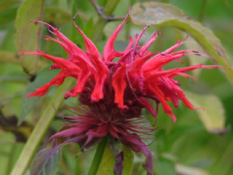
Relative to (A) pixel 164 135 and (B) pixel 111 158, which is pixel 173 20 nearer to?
(B) pixel 111 158

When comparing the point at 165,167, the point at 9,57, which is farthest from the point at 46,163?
the point at 9,57

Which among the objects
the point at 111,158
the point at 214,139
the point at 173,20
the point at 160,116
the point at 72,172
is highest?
the point at 173,20

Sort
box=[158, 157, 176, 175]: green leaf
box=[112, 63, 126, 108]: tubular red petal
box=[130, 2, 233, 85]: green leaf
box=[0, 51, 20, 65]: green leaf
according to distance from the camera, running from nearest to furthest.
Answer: box=[112, 63, 126, 108]: tubular red petal, box=[130, 2, 233, 85]: green leaf, box=[158, 157, 176, 175]: green leaf, box=[0, 51, 20, 65]: green leaf

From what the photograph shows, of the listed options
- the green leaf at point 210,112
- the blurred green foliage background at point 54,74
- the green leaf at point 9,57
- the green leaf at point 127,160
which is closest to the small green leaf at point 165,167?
the blurred green foliage background at point 54,74

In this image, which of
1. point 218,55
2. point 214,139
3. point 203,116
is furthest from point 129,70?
point 214,139

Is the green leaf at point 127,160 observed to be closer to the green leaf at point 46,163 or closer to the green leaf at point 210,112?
the green leaf at point 46,163

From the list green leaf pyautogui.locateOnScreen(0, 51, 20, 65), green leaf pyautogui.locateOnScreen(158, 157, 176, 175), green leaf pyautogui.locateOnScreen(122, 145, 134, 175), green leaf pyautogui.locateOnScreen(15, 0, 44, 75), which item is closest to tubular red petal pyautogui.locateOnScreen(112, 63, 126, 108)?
green leaf pyautogui.locateOnScreen(122, 145, 134, 175)

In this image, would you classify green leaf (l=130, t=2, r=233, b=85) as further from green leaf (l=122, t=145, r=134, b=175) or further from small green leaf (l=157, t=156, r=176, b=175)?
small green leaf (l=157, t=156, r=176, b=175)

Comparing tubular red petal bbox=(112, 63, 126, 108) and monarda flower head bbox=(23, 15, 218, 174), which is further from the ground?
tubular red petal bbox=(112, 63, 126, 108)
